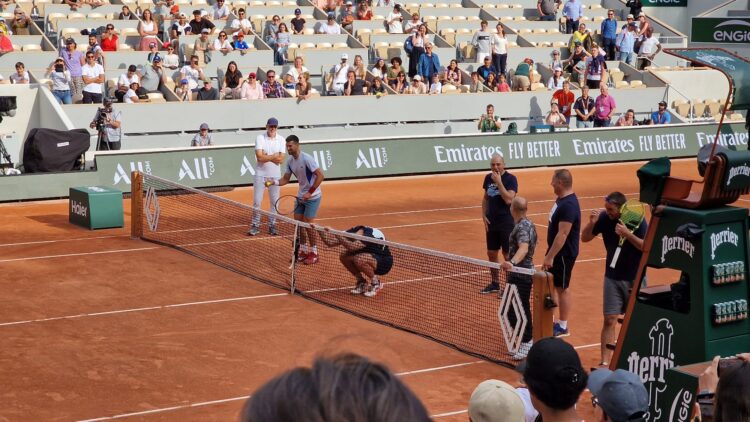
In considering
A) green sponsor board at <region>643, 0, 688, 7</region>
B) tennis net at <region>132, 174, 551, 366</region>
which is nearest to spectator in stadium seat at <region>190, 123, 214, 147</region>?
tennis net at <region>132, 174, 551, 366</region>

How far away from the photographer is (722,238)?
8.13 meters

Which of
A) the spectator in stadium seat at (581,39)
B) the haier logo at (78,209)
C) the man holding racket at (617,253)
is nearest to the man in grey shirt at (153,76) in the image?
the haier logo at (78,209)

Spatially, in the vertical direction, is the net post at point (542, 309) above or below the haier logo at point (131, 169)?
above

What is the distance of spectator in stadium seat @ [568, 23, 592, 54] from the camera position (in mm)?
35594

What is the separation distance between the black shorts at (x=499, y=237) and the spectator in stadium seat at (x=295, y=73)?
15694mm

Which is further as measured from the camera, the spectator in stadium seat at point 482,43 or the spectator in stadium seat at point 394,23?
the spectator in stadium seat at point 394,23

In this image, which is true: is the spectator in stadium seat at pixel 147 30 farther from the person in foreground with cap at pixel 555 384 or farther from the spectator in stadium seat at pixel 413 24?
the person in foreground with cap at pixel 555 384

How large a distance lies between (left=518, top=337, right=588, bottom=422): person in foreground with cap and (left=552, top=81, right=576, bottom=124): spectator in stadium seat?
26.7m

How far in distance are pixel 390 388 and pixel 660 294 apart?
7166mm

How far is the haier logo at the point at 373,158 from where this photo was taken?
26.1m

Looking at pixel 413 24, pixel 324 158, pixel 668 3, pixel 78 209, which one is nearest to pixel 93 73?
pixel 324 158

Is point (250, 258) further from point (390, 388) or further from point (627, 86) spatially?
point (627, 86)

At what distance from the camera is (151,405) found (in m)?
9.84

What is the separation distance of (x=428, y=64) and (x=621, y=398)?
2632 centimetres
